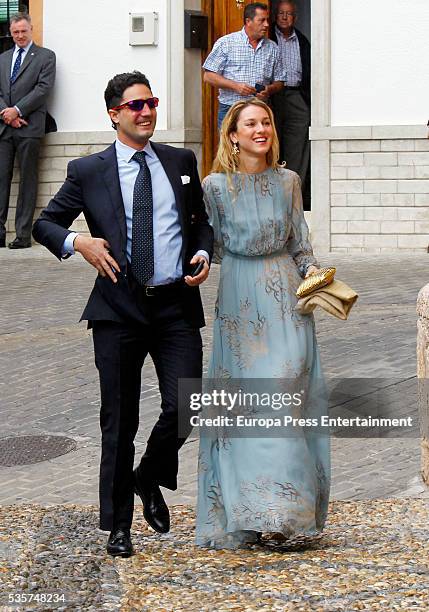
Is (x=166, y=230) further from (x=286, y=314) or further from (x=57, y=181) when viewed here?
(x=57, y=181)

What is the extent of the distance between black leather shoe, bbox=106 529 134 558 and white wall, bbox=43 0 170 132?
455 inches

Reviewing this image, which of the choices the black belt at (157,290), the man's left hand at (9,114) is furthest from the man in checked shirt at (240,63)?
the black belt at (157,290)

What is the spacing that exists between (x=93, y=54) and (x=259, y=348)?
11870 millimetres

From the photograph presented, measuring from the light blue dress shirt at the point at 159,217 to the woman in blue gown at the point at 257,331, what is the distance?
0.85 feet

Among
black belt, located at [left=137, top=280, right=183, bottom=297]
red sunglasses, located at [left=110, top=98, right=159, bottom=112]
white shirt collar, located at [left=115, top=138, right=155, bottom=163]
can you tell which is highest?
red sunglasses, located at [left=110, top=98, right=159, bottom=112]

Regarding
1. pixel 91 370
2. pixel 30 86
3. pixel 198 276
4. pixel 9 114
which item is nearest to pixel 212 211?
pixel 198 276

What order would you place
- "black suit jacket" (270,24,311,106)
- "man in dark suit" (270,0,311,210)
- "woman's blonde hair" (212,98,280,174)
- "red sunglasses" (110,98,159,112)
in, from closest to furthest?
"red sunglasses" (110,98,159,112), "woman's blonde hair" (212,98,280,174), "man in dark suit" (270,0,311,210), "black suit jacket" (270,24,311,106)

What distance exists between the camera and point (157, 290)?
5945 mm

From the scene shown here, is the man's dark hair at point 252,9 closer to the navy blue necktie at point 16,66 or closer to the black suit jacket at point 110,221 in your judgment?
the navy blue necktie at point 16,66

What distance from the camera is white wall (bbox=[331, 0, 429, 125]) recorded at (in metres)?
15.8

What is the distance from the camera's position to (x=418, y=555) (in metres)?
5.86

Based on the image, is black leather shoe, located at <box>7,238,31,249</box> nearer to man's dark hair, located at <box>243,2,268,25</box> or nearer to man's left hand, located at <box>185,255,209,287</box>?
man's dark hair, located at <box>243,2,268,25</box>

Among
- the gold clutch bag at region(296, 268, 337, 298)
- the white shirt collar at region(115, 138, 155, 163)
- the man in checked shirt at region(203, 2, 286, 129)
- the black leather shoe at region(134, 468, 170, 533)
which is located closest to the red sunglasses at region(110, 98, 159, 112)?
the white shirt collar at region(115, 138, 155, 163)

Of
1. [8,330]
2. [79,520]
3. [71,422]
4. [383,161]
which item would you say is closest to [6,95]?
[383,161]
